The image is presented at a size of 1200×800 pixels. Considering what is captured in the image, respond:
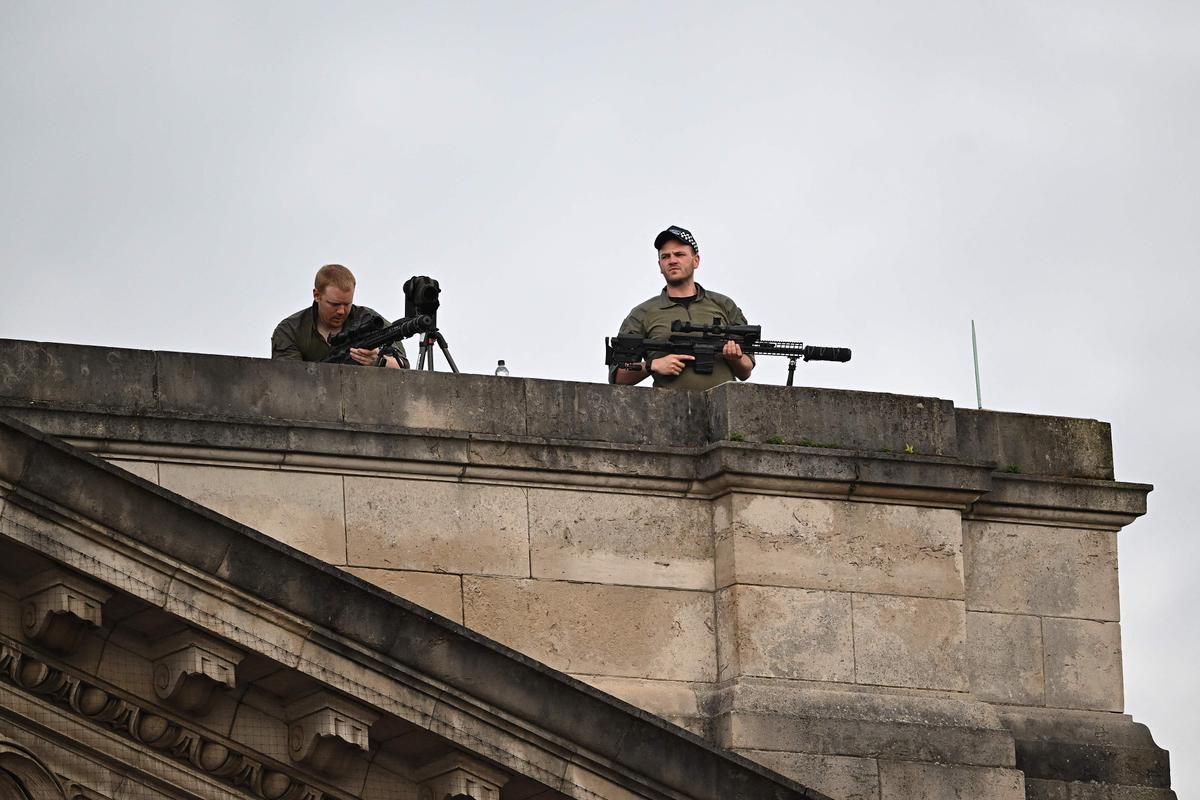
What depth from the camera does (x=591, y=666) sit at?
2012 cm

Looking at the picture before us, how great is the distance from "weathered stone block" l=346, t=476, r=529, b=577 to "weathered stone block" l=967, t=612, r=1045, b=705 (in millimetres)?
3442

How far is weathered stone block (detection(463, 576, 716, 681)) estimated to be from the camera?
20031 mm

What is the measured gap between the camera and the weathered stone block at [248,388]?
776 inches

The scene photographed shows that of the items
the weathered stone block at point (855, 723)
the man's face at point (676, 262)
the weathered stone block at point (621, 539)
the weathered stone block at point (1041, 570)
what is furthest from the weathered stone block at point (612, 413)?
the weathered stone block at point (1041, 570)

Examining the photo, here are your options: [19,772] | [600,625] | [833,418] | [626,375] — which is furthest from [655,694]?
[19,772]

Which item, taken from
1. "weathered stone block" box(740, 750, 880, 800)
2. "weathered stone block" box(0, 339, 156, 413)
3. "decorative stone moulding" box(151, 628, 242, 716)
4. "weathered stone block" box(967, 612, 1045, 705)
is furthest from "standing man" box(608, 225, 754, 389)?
"decorative stone moulding" box(151, 628, 242, 716)

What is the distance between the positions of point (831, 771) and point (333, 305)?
15.5ft

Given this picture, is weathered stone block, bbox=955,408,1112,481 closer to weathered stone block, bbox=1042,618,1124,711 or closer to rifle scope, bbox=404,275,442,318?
weathered stone block, bbox=1042,618,1124,711

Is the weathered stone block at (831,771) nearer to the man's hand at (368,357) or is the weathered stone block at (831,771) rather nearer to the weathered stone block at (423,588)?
the weathered stone block at (423,588)

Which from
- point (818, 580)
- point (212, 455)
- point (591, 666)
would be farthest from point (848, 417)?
point (212, 455)

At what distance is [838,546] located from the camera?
68.4 feet

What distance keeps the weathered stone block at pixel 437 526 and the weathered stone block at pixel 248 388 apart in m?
0.59

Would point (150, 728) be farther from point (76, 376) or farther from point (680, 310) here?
point (680, 310)

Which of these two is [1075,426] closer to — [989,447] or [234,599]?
[989,447]
